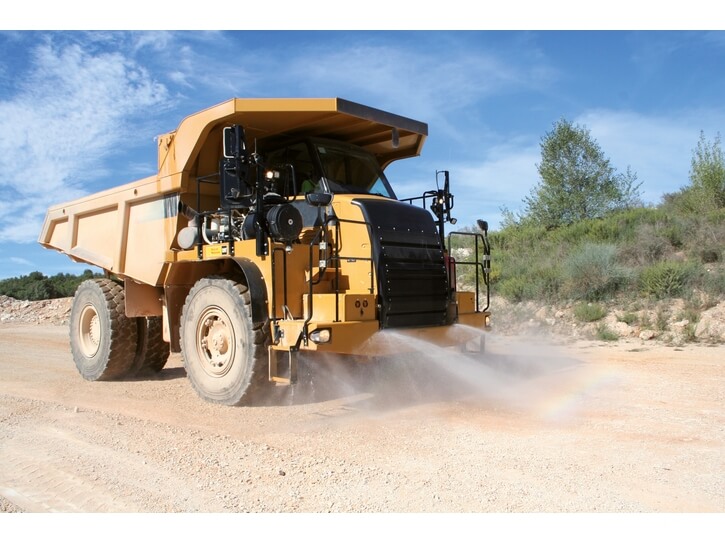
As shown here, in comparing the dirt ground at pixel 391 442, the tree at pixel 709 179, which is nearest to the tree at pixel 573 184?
the tree at pixel 709 179

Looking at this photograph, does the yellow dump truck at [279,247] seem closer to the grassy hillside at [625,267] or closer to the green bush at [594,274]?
the grassy hillside at [625,267]

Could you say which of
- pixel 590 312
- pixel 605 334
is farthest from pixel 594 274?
pixel 605 334

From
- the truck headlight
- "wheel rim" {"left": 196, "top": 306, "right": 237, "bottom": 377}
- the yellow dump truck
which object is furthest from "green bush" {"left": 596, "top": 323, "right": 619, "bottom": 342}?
"wheel rim" {"left": 196, "top": 306, "right": 237, "bottom": 377}

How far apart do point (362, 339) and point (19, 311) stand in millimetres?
25121

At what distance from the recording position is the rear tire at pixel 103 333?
9398 mm

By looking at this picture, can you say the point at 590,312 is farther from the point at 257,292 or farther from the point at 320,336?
the point at 257,292

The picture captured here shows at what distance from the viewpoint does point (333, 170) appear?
25.3 feet

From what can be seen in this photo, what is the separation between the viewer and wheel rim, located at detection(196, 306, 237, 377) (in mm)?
6941

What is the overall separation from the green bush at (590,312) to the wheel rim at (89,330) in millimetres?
9331

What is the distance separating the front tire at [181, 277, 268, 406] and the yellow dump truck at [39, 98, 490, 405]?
0.02 meters

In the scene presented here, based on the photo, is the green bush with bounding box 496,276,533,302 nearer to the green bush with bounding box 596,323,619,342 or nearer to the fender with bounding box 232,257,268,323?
the green bush with bounding box 596,323,619,342

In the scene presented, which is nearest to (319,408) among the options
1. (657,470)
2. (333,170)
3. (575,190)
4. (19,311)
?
(333,170)

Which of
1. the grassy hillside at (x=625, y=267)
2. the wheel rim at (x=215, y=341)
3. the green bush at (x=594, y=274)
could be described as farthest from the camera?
the green bush at (x=594, y=274)

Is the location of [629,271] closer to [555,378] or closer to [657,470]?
[555,378]
